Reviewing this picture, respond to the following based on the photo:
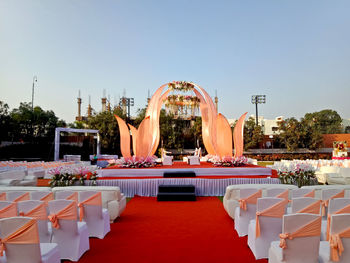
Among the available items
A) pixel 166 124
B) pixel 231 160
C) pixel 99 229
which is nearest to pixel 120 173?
pixel 231 160

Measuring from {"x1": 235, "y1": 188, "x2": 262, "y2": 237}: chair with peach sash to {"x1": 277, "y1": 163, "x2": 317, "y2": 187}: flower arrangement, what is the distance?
151 inches

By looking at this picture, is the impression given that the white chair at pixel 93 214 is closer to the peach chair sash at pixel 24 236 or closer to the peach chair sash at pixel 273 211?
the peach chair sash at pixel 24 236

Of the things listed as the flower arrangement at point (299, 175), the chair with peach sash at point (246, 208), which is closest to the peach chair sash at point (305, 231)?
the chair with peach sash at point (246, 208)

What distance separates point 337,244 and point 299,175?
5448 mm

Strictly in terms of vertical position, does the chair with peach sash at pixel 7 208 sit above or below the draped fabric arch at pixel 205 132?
below

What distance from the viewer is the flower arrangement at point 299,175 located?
768cm

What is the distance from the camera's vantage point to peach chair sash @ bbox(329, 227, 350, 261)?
8.72 ft

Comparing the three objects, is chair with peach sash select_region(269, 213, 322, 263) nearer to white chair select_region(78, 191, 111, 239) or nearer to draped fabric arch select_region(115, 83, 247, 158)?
white chair select_region(78, 191, 111, 239)

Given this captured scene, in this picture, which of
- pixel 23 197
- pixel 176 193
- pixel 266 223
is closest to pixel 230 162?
pixel 176 193

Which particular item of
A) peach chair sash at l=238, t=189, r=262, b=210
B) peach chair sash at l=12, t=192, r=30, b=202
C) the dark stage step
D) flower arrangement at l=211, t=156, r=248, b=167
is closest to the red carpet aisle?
peach chair sash at l=238, t=189, r=262, b=210

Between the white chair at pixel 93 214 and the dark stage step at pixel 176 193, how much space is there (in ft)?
10.6

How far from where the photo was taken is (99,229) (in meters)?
4.36

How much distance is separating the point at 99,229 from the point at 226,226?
235 centimetres

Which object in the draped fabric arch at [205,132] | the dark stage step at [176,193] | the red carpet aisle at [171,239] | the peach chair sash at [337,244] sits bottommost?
the red carpet aisle at [171,239]
